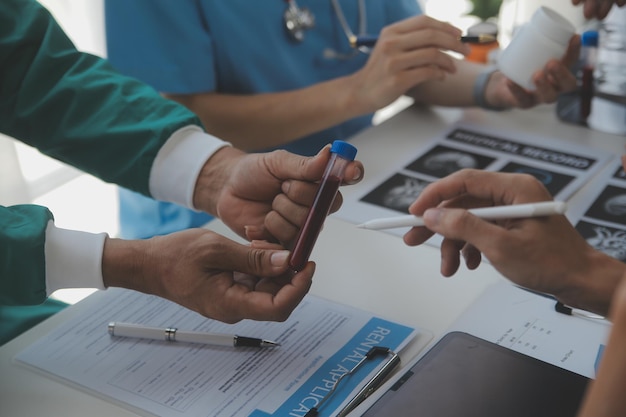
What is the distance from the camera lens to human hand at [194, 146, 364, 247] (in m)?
0.88

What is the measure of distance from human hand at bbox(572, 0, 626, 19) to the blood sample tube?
0.03m

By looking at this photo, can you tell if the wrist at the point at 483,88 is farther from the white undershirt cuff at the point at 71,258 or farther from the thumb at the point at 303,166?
the white undershirt cuff at the point at 71,258

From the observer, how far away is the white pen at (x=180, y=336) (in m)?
0.80

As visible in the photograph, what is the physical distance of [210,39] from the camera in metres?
1.26

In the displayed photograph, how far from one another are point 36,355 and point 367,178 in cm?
55

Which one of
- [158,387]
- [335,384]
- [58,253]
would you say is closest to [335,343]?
[335,384]

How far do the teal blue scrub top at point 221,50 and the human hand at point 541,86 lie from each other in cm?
27

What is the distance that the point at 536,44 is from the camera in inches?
A: 43.7

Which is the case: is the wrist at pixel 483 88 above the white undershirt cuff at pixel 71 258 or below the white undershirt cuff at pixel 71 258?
above

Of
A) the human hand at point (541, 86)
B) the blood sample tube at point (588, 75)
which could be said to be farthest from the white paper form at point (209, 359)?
the blood sample tube at point (588, 75)

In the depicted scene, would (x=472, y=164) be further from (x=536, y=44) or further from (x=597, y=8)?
(x=597, y=8)

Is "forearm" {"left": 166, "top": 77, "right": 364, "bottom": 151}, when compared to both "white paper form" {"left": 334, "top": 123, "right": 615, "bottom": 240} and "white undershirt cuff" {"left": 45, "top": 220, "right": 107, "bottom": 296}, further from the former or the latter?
"white undershirt cuff" {"left": 45, "top": 220, "right": 107, "bottom": 296}

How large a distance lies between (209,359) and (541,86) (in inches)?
28.8

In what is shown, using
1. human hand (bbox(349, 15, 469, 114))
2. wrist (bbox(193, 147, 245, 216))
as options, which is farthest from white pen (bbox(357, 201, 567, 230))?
human hand (bbox(349, 15, 469, 114))
